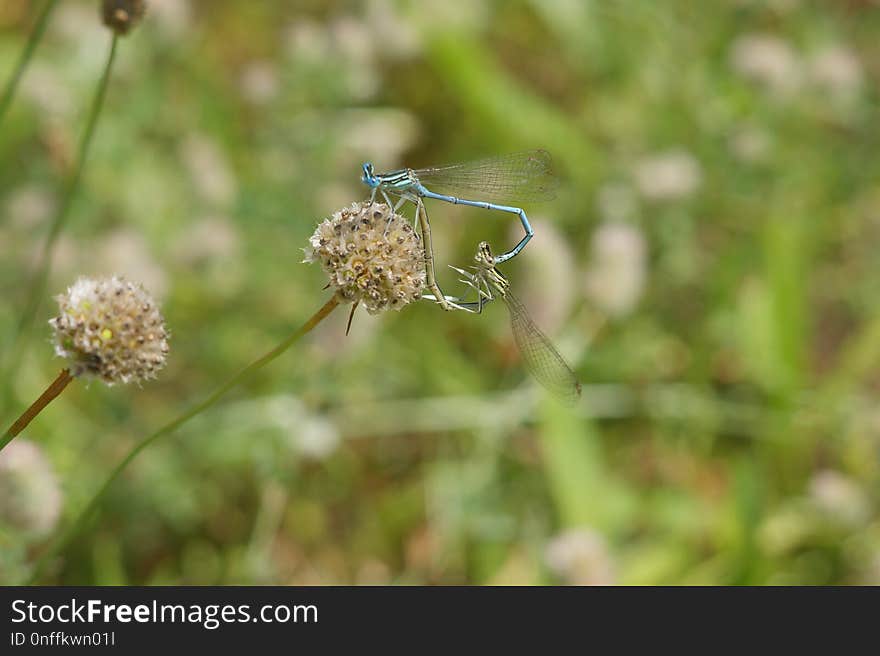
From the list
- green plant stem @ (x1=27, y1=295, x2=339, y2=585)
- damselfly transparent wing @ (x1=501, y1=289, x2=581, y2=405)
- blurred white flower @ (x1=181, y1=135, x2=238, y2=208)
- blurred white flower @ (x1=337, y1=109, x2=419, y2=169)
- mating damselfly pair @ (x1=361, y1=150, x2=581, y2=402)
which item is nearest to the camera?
green plant stem @ (x1=27, y1=295, x2=339, y2=585)

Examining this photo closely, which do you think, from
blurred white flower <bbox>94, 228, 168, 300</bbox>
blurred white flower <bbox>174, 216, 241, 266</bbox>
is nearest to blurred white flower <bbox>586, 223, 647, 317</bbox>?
blurred white flower <bbox>174, 216, 241, 266</bbox>

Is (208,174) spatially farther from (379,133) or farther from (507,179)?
(507,179)

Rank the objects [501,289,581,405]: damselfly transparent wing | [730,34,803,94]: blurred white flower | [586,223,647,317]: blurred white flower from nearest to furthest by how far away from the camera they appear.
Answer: [501,289,581,405]: damselfly transparent wing, [586,223,647,317]: blurred white flower, [730,34,803,94]: blurred white flower

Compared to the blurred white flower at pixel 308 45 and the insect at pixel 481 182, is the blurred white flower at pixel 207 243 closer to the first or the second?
the blurred white flower at pixel 308 45

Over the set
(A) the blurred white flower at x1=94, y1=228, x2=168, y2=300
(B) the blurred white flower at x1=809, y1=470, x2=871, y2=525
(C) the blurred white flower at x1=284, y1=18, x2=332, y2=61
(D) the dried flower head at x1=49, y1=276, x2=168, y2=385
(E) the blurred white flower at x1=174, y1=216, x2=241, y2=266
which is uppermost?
(C) the blurred white flower at x1=284, y1=18, x2=332, y2=61

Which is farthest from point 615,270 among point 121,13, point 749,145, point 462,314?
point 121,13

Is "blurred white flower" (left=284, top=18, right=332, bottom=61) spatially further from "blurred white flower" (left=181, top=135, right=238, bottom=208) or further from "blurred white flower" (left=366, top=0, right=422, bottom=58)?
"blurred white flower" (left=181, top=135, right=238, bottom=208)

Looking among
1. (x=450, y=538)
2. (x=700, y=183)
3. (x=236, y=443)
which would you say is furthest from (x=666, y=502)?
(x=236, y=443)
